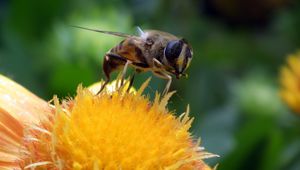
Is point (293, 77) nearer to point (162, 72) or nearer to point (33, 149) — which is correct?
point (162, 72)

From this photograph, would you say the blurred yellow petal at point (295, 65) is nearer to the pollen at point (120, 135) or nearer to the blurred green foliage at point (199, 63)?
the blurred green foliage at point (199, 63)

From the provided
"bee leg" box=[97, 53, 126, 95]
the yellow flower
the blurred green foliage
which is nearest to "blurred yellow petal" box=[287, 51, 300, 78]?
the yellow flower

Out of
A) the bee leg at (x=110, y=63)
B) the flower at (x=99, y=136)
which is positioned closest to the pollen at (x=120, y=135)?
the flower at (x=99, y=136)

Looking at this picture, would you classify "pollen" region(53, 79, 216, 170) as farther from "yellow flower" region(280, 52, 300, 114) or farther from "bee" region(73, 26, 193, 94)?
"yellow flower" region(280, 52, 300, 114)

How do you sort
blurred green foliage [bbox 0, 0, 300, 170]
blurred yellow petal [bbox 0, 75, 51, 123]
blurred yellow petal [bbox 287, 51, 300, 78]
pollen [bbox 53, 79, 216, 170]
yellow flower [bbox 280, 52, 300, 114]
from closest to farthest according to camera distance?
pollen [bbox 53, 79, 216, 170], blurred yellow petal [bbox 0, 75, 51, 123], blurred green foliage [bbox 0, 0, 300, 170], yellow flower [bbox 280, 52, 300, 114], blurred yellow petal [bbox 287, 51, 300, 78]

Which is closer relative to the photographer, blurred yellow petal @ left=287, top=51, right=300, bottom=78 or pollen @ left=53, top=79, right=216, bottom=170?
pollen @ left=53, top=79, right=216, bottom=170

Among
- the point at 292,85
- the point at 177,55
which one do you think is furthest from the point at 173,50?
the point at 292,85

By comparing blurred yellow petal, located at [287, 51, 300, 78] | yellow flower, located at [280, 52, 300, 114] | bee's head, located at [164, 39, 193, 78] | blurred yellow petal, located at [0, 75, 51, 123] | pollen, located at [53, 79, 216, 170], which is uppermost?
blurred yellow petal, located at [287, 51, 300, 78]

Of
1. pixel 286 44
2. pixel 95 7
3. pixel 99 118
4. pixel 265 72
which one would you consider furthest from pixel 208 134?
pixel 286 44

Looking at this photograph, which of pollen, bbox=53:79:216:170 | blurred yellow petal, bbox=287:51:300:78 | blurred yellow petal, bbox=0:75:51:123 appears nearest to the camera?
pollen, bbox=53:79:216:170
